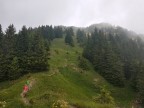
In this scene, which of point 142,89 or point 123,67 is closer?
point 142,89

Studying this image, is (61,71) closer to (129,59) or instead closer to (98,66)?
(98,66)

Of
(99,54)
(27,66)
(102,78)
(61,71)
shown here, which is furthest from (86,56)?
(27,66)

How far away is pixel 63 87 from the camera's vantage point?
89.4 meters

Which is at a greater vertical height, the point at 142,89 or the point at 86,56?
the point at 86,56

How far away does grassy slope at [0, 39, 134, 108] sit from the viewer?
199ft

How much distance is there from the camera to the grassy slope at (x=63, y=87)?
6058 cm

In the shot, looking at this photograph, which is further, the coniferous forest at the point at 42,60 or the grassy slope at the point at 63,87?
the coniferous forest at the point at 42,60

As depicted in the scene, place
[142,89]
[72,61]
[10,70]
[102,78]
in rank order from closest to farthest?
[10,70] → [142,89] → [102,78] → [72,61]

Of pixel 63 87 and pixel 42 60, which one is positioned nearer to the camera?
pixel 63 87

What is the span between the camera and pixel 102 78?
125500mm

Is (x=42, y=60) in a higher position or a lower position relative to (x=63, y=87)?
higher

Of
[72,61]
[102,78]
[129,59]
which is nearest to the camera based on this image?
[102,78]

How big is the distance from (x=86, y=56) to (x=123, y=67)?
72.6ft

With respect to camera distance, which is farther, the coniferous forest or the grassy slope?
the coniferous forest
